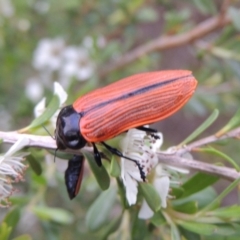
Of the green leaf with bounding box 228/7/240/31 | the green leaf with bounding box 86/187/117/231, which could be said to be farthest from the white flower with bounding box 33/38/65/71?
the green leaf with bounding box 86/187/117/231

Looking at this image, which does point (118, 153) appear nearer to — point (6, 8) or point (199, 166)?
point (199, 166)

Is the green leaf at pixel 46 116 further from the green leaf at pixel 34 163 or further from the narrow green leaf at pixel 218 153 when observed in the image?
the narrow green leaf at pixel 218 153

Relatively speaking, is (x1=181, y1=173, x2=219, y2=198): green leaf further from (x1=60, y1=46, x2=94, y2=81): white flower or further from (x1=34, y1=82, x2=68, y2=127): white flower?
(x1=60, y1=46, x2=94, y2=81): white flower

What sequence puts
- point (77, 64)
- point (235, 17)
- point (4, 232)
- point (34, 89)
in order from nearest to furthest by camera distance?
point (4, 232)
point (235, 17)
point (77, 64)
point (34, 89)

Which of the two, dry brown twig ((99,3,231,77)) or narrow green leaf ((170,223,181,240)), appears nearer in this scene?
narrow green leaf ((170,223,181,240))

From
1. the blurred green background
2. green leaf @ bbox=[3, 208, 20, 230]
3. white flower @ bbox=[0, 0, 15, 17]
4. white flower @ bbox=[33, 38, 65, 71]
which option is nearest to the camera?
green leaf @ bbox=[3, 208, 20, 230]

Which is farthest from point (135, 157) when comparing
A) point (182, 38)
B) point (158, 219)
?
point (182, 38)

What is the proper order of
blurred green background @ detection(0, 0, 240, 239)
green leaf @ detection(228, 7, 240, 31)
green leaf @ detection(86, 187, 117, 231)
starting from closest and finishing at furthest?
green leaf @ detection(86, 187, 117, 231), green leaf @ detection(228, 7, 240, 31), blurred green background @ detection(0, 0, 240, 239)
